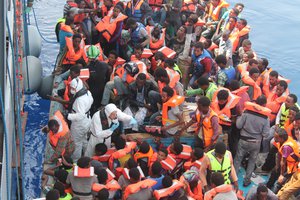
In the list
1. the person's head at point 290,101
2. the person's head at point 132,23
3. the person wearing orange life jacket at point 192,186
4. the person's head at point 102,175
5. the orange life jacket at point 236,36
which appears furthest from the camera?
the orange life jacket at point 236,36

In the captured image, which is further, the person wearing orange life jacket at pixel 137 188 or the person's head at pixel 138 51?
the person's head at pixel 138 51

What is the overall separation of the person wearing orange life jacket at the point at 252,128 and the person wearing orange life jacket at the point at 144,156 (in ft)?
4.24

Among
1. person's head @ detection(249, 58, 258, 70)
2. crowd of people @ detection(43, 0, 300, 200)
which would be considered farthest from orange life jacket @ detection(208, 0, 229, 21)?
person's head @ detection(249, 58, 258, 70)

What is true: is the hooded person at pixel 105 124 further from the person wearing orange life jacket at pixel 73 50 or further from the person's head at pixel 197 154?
the person wearing orange life jacket at pixel 73 50

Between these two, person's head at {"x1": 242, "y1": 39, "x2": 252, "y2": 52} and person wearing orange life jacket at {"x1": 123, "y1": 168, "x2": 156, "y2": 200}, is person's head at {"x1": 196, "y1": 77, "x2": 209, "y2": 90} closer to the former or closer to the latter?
person's head at {"x1": 242, "y1": 39, "x2": 252, "y2": 52}

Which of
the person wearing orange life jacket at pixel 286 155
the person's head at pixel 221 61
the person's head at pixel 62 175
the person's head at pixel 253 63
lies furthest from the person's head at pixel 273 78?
the person's head at pixel 62 175

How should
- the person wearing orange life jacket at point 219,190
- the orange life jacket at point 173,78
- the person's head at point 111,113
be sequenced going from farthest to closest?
1. the orange life jacket at point 173,78
2. the person's head at point 111,113
3. the person wearing orange life jacket at point 219,190

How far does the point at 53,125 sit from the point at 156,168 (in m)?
1.37

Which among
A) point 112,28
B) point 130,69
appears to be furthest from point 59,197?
point 112,28

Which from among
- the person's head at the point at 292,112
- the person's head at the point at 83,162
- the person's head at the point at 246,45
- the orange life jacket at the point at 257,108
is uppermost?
the person's head at the point at 246,45

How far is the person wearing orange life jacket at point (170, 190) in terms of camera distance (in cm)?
509

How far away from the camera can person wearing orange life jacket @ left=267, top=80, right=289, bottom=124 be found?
273 inches

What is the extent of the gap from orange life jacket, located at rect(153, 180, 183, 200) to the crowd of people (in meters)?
0.01

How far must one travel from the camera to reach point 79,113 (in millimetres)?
6012
